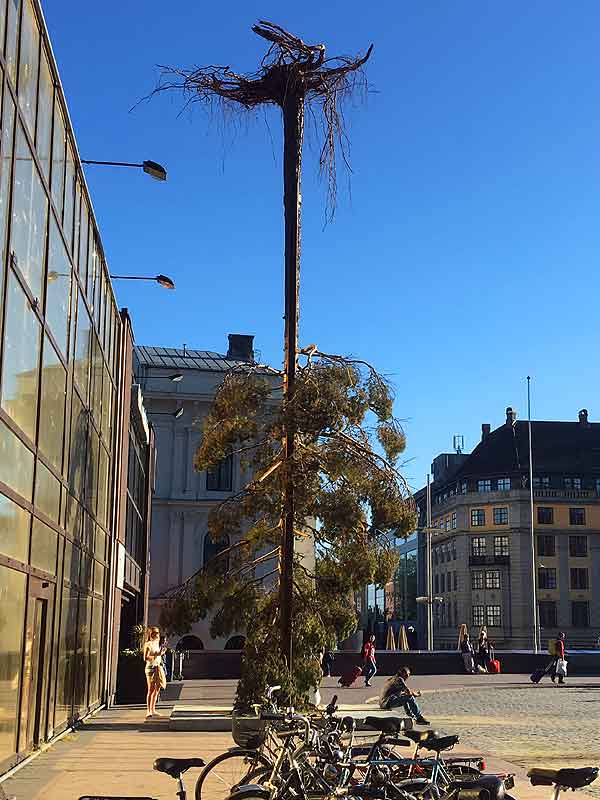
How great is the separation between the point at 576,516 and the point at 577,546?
3.07m

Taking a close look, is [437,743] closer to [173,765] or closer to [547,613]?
[173,765]

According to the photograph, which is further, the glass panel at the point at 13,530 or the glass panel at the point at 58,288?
the glass panel at the point at 58,288

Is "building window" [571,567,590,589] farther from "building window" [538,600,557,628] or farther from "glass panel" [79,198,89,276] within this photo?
"glass panel" [79,198,89,276]

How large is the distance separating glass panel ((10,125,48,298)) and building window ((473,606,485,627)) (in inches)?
3778

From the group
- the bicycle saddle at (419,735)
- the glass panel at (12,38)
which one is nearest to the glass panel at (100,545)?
the glass panel at (12,38)

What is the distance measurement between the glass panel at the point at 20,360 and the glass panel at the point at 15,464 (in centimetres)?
24

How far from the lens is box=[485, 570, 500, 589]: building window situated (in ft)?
349

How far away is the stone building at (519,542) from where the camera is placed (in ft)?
343

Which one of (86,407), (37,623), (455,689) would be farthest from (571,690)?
(37,623)

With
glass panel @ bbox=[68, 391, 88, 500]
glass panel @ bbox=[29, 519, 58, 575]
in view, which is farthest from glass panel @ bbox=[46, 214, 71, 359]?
glass panel @ bbox=[29, 519, 58, 575]

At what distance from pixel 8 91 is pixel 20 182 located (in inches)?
47.7

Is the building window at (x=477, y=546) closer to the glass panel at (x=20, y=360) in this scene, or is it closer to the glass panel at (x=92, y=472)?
the glass panel at (x=92, y=472)

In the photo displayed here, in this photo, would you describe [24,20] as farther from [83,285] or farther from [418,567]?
[418,567]

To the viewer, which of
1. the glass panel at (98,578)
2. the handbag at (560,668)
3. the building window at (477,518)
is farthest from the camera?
the building window at (477,518)
